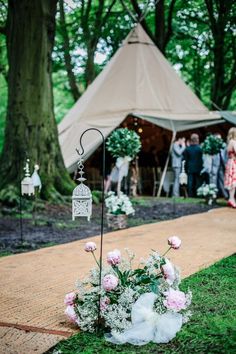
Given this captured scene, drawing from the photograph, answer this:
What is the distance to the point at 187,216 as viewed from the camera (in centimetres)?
1212

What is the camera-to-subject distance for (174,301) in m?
3.88

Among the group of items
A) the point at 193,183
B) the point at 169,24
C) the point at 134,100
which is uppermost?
the point at 169,24

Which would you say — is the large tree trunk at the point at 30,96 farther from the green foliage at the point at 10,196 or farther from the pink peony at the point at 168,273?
the pink peony at the point at 168,273

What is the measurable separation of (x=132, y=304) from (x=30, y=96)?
987 cm

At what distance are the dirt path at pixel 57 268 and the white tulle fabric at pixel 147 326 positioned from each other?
44 cm

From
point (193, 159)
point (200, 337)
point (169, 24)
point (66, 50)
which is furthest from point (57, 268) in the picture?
point (66, 50)

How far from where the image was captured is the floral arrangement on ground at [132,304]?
3.85 m

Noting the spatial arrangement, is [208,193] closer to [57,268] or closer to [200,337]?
[57,268]

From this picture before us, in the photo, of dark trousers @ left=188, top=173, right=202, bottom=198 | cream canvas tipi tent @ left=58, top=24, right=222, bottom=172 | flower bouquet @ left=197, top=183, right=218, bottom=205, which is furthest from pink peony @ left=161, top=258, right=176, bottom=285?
dark trousers @ left=188, top=173, right=202, bottom=198

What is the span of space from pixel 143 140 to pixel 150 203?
703 cm

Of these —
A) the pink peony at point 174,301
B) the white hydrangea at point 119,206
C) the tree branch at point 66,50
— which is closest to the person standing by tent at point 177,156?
the tree branch at point 66,50

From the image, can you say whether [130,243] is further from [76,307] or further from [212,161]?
[212,161]

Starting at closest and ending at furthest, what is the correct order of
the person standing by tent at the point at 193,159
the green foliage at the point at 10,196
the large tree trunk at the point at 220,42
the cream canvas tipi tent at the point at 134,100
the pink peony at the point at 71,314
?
the pink peony at the point at 71,314 < the green foliage at the point at 10,196 < the person standing by tent at the point at 193,159 < the cream canvas tipi tent at the point at 134,100 < the large tree trunk at the point at 220,42

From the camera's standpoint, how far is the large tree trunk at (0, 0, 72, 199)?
13203mm
